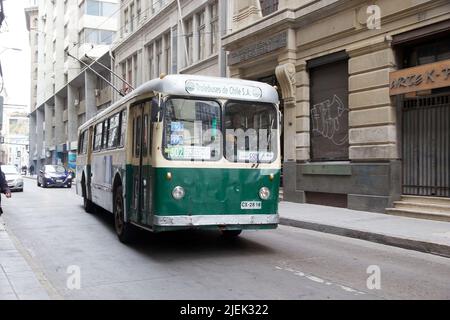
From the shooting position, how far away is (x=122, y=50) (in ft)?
127

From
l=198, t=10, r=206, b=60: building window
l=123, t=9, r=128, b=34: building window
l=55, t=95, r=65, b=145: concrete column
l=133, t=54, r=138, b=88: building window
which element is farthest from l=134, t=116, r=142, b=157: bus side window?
l=55, t=95, r=65, b=145: concrete column

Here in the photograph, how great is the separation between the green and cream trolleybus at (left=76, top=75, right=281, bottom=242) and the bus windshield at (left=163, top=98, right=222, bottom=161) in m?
0.02

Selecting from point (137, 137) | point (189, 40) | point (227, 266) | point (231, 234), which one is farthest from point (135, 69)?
point (227, 266)

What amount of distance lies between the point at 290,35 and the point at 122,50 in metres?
24.2

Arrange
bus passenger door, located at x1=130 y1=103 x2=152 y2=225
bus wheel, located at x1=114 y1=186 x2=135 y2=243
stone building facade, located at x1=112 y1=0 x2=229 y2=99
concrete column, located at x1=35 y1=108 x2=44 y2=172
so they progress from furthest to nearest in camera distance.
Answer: concrete column, located at x1=35 y1=108 x2=44 y2=172 → stone building facade, located at x1=112 y1=0 x2=229 y2=99 → bus wheel, located at x1=114 y1=186 x2=135 y2=243 → bus passenger door, located at x1=130 y1=103 x2=152 y2=225

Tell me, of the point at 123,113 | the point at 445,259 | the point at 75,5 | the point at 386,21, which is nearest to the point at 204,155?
the point at 123,113

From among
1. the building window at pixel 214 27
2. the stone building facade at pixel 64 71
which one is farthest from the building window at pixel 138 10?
the building window at pixel 214 27

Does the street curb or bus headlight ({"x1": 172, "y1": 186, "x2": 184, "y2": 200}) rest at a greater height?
bus headlight ({"x1": 172, "y1": 186, "x2": 184, "y2": 200})

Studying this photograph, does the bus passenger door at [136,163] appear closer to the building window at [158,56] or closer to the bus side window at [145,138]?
the bus side window at [145,138]

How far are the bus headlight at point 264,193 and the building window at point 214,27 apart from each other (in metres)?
16.6

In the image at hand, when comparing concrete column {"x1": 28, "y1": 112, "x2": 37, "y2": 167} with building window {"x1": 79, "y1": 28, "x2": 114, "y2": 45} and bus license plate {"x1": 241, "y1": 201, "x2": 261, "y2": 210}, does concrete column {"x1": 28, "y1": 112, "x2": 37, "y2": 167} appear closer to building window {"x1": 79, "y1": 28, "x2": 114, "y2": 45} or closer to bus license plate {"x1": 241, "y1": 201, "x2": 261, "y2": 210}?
building window {"x1": 79, "y1": 28, "x2": 114, "y2": 45}

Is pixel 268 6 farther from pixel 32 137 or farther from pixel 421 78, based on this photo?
pixel 32 137

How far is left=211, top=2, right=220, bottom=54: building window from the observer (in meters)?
24.2

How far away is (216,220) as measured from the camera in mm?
8195
